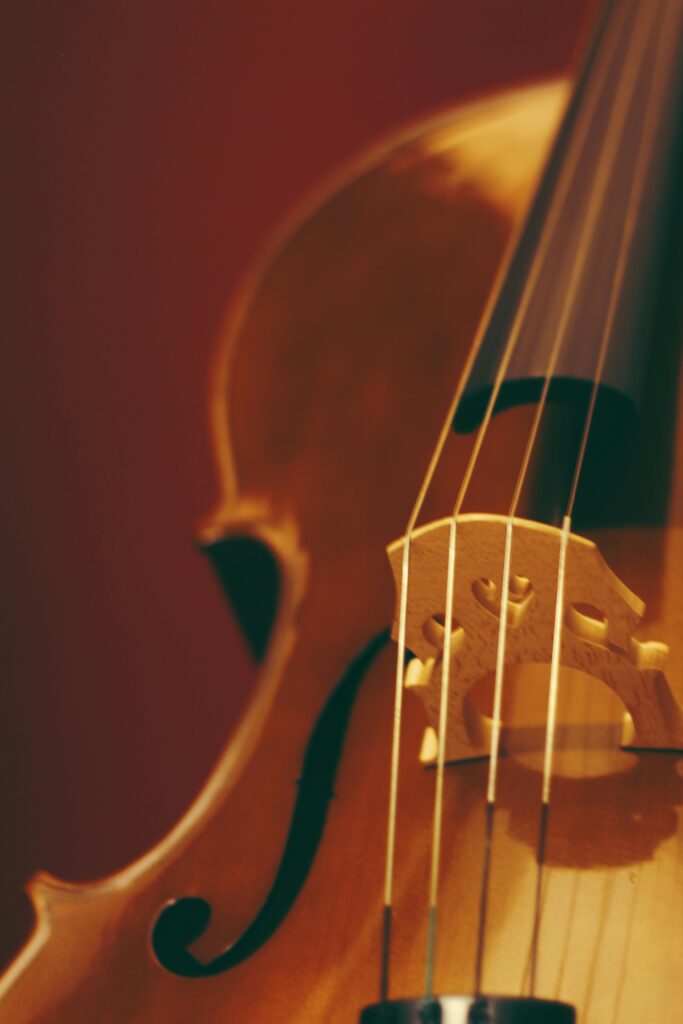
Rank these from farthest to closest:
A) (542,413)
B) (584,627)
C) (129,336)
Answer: (129,336)
(542,413)
(584,627)

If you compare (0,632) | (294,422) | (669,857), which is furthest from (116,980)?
(0,632)

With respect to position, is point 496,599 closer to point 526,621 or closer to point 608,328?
point 526,621

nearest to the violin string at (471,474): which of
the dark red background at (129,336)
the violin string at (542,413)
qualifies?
the violin string at (542,413)

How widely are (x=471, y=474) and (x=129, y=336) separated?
28.7 inches

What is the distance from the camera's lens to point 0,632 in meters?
1.03

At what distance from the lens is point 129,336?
4.09ft

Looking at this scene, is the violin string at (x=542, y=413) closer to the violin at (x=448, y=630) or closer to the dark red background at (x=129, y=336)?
the violin at (x=448, y=630)

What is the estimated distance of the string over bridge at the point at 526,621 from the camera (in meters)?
0.42

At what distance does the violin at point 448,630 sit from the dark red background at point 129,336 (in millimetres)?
303

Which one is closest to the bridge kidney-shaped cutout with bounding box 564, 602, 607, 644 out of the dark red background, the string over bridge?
the string over bridge

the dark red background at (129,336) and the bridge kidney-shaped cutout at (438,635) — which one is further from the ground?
the dark red background at (129,336)

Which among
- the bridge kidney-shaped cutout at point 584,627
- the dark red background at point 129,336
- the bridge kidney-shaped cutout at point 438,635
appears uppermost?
the dark red background at point 129,336

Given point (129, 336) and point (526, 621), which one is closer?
point (526, 621)

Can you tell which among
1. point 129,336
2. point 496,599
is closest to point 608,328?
point 496,599
